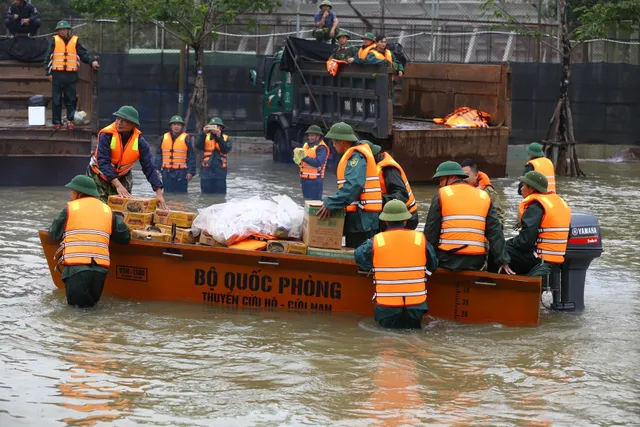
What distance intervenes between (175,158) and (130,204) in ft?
23.2

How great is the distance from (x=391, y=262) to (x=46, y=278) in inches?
164

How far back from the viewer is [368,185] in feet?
35.5

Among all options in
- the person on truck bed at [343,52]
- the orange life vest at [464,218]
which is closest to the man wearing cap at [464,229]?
the orange life vest at [464,218]

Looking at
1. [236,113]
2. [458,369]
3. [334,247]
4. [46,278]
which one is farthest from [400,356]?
[236,113]

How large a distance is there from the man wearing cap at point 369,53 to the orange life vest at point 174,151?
3.77 m

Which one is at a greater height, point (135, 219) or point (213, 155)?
point (213, 155)

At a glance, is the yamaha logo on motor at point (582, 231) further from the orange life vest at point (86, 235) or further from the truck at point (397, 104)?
the truck at point (397, 104)

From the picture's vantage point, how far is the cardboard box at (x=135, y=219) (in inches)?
445

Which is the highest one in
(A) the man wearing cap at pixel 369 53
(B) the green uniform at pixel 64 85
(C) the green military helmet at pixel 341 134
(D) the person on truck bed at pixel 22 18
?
(D) the person on truck bed at pixel 22 18

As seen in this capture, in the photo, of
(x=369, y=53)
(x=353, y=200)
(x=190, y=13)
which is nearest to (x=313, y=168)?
(x=369, y=53)

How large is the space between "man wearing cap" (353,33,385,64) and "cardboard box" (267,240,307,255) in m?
9.75

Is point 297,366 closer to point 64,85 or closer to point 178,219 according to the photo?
point 178,219

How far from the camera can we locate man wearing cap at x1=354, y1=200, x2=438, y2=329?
964 cm

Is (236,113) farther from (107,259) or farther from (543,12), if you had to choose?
(107,259)
